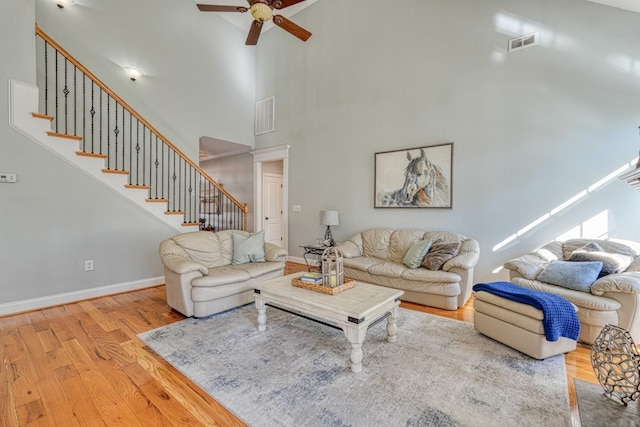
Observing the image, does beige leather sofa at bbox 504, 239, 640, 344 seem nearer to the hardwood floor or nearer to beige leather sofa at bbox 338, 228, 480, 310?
the hardwood floor

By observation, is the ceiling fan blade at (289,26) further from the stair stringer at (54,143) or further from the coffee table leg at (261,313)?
the coffee table leg at (261,313)

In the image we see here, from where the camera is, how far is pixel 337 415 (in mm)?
1628

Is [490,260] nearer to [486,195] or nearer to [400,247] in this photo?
[486,195]

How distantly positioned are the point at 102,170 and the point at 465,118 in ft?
17.0

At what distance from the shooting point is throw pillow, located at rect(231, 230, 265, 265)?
12.3 ft

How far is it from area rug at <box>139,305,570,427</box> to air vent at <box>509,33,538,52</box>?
3624 millimetres

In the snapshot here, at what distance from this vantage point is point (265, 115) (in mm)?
6430

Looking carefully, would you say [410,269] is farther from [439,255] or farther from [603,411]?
[603,411]

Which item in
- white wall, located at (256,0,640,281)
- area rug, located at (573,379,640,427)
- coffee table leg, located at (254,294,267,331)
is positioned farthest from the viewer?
white wall, located at (256,0,640,281)

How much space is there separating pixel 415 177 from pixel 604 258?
7.70 ft

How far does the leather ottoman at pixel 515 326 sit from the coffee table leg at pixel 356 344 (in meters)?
1.36

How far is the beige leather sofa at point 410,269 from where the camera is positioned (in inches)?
132

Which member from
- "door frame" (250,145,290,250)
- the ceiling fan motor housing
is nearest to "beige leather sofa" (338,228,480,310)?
"door frame" (250,145,290,250)

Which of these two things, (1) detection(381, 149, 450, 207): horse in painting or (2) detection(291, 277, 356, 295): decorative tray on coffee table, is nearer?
(2) detection(291, 277, 356, 295): decorative tray on coffee table
